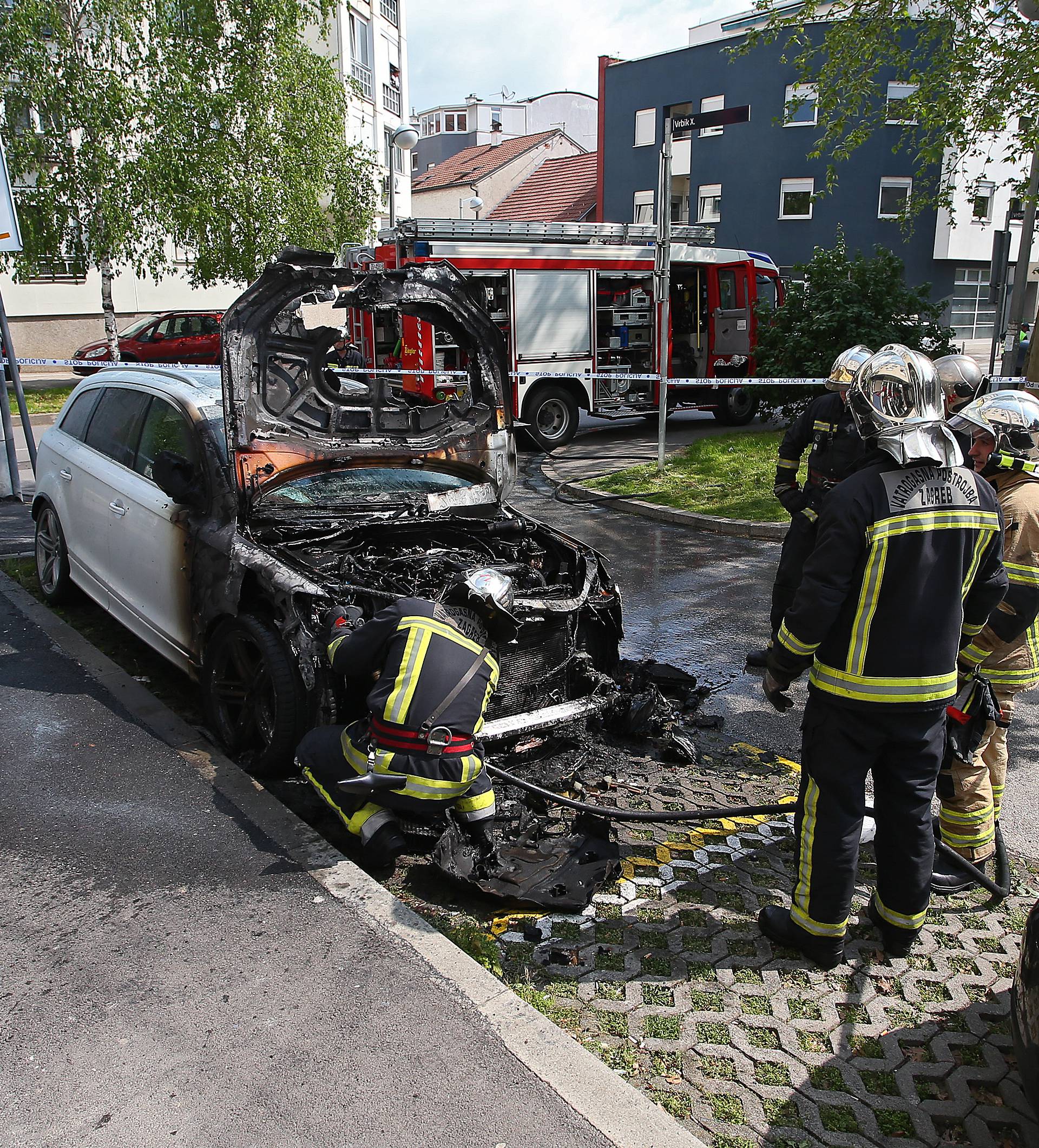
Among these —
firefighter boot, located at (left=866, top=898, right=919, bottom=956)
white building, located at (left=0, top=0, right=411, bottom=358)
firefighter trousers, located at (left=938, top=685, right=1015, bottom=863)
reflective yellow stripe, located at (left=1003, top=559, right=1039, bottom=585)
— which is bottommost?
firefighter boot, located at (left=866, top=898, right=919, bottom=956)

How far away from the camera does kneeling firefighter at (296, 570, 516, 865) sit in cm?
352

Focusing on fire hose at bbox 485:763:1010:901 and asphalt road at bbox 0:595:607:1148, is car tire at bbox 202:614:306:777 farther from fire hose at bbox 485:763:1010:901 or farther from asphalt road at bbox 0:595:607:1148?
fire hose at bbox 485:763:1010:901

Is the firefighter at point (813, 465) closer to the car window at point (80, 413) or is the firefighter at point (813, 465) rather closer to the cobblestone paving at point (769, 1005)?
the cobblestone paving at point (769, 1005)

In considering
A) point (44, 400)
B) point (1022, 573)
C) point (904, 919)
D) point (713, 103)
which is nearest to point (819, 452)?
point (1022, 573)

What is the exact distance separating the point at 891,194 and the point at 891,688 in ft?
109

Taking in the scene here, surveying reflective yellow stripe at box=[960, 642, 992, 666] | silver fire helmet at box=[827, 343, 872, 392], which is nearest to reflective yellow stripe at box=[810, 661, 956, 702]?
reflective yellow stripe at box=[960, 642, 992, 666]

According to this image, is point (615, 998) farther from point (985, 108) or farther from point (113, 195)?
point (113, 195)

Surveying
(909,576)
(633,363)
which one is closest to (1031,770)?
(909,576)

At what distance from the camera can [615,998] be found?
3.06m

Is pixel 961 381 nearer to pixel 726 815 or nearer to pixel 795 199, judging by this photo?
pixel 726 815

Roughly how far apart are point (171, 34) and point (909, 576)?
856 inches

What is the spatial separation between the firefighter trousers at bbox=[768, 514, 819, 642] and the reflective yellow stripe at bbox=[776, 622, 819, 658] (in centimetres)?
212

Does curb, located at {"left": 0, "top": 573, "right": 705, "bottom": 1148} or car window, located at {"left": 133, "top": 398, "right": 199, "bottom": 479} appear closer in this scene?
curb, located at {"left": 0, "top": 573, "right": 705, "bottom": 1148}

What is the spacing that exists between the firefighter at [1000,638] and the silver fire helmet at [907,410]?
0.78 meters
